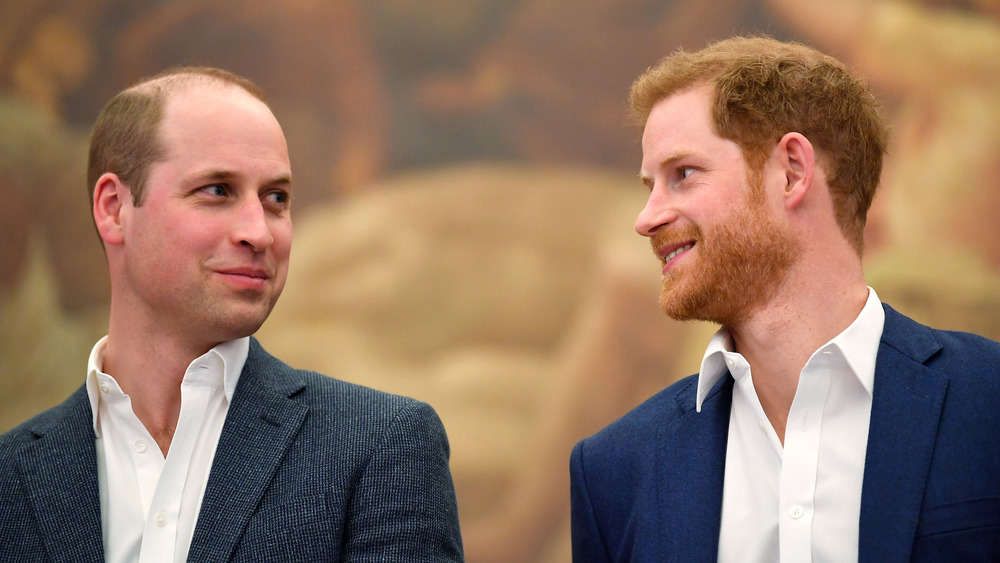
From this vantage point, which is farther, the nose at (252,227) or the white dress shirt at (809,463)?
the nose at (252,227)

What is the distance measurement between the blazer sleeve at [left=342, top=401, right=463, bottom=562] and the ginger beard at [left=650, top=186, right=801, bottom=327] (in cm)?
76

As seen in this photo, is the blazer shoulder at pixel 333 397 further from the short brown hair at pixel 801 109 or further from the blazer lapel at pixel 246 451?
the short brown hair at pixel 801 109

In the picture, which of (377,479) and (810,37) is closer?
(377,479)

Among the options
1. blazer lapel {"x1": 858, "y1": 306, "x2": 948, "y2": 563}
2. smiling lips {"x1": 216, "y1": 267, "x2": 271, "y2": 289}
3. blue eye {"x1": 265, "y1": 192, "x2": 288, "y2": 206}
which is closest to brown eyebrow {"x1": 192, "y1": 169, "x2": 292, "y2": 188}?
blue eye {"x1": 265, "y1": 192, "x2": 288, "y2": 206}

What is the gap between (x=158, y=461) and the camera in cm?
226

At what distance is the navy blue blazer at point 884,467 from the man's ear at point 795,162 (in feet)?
1.26

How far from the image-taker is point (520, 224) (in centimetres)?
612

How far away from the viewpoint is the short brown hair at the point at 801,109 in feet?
7.65

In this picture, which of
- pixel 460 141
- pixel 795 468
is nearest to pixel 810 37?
pixel 460 141

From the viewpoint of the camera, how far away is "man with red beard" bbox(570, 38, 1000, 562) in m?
1.98

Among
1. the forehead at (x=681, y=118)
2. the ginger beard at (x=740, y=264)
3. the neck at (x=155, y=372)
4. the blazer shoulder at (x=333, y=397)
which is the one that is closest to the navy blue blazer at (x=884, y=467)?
the ginger beard at (x=740, y=264)

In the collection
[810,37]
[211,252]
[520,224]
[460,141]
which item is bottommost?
[211,252]

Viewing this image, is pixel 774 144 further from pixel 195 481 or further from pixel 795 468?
pixel 195 481

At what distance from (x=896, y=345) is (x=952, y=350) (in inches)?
5.1
